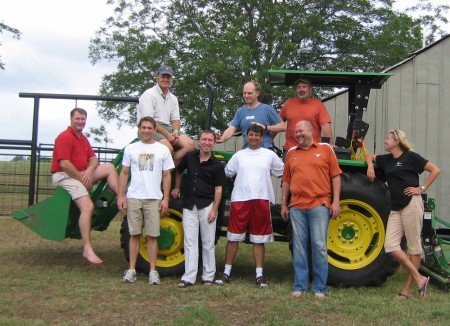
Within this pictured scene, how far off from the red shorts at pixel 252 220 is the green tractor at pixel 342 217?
0.27 m

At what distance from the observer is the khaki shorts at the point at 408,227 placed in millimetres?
5219

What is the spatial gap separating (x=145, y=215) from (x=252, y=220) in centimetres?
110

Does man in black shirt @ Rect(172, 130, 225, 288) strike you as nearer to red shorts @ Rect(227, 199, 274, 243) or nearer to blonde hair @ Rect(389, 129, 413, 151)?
red shorts @ Rect(227, 199, 274, 243)

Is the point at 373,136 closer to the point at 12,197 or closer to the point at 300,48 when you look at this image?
the point at 12,197

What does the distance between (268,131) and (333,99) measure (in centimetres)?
369

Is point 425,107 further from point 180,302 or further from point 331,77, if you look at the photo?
point 180,302

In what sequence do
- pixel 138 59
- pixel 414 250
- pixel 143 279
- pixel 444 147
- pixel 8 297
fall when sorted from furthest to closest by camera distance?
pixel 138 59
pixel 444 147
pixel 143 279
pixel 414 250
pixel 8 297

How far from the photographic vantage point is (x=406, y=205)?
17.3 feet

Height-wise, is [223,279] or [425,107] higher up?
[425,107]

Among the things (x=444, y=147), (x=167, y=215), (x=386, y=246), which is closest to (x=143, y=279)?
(x=167, y=215)

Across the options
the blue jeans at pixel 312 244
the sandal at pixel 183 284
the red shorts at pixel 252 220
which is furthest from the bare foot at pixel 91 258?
the blue jeans at pixel 312 244

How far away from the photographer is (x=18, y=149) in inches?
397

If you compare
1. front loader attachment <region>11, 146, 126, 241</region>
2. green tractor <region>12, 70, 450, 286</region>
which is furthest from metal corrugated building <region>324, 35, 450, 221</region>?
front loader attachment <region>11, 146, 126, 241</region>

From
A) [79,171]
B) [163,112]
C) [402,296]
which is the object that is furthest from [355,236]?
[79,171]
